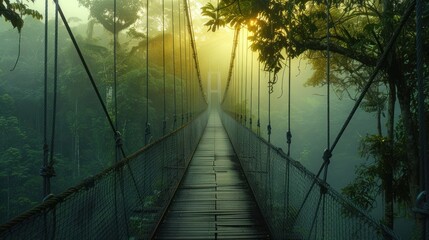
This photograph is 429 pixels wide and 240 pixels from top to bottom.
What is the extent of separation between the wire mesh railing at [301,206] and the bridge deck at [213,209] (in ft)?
0.56

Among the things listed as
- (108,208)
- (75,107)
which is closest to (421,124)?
(108,208)

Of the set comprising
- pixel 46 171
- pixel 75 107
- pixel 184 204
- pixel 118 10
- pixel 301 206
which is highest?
pixel 118 10

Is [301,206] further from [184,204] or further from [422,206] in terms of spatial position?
[184,204]

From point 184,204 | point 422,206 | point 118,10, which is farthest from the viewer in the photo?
point 118,10

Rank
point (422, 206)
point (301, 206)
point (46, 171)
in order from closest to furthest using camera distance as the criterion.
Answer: point (422, 206)
point (46, 171)
point (301, 206)

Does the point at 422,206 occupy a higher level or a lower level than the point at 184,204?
higher

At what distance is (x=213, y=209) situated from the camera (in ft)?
12.8

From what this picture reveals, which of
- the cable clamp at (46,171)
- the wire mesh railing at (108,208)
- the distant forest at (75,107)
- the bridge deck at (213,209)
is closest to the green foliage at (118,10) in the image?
the distant forest at (75,107)

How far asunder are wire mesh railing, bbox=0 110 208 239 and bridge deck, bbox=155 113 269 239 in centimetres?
Result: 20

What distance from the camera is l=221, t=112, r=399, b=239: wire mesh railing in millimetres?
1475

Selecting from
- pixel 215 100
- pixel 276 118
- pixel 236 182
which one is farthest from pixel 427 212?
pixel 215 100

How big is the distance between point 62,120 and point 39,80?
123 inches

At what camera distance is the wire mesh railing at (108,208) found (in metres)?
1.31

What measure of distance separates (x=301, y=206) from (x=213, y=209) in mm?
1810
